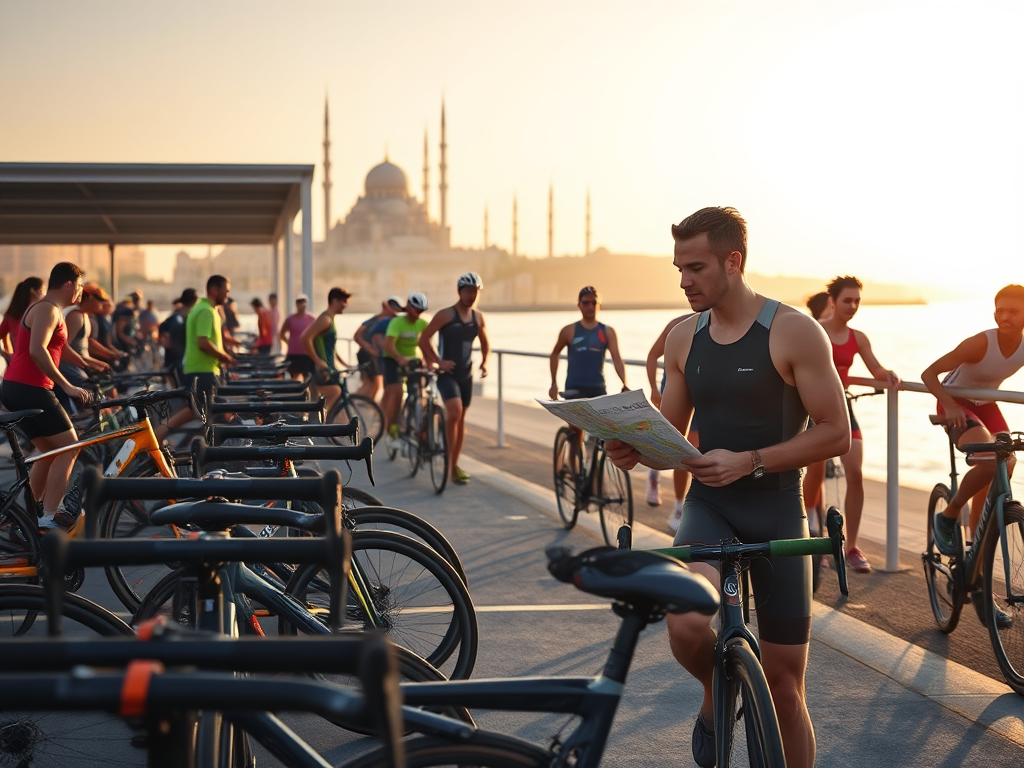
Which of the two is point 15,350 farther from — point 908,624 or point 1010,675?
point 1010,675

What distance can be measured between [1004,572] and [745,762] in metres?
1.52

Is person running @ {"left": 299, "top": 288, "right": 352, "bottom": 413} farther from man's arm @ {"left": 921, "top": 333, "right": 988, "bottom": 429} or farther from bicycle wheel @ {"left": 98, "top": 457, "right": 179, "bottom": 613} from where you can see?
man's arm @ {"left": 921, "top": 333, "right": 988, "bottom": 429}

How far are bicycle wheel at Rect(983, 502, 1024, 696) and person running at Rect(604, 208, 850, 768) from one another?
177 centimetres

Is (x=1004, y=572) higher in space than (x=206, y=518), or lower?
lower

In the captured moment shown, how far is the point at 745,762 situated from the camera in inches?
154

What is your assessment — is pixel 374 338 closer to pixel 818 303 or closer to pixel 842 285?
pixel 818 303

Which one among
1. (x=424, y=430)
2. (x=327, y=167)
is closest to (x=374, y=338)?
(x=424, y=430)

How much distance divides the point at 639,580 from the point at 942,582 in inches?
165

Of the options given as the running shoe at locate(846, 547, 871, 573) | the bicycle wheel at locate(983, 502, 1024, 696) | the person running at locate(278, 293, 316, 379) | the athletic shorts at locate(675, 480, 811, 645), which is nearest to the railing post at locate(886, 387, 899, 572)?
the running shoe at locate(846, 547, 871, 573)

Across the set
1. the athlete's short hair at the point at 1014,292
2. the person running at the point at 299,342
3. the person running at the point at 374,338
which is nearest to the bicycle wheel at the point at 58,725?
the athlete's short hair at the point at 1014,292

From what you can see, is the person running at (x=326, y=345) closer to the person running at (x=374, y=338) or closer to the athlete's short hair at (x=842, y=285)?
the person running at (x=374, y=338)

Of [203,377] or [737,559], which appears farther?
[203,377]

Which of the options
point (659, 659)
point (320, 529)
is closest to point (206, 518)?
point (320, 529)

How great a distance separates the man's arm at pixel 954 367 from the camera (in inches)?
224
